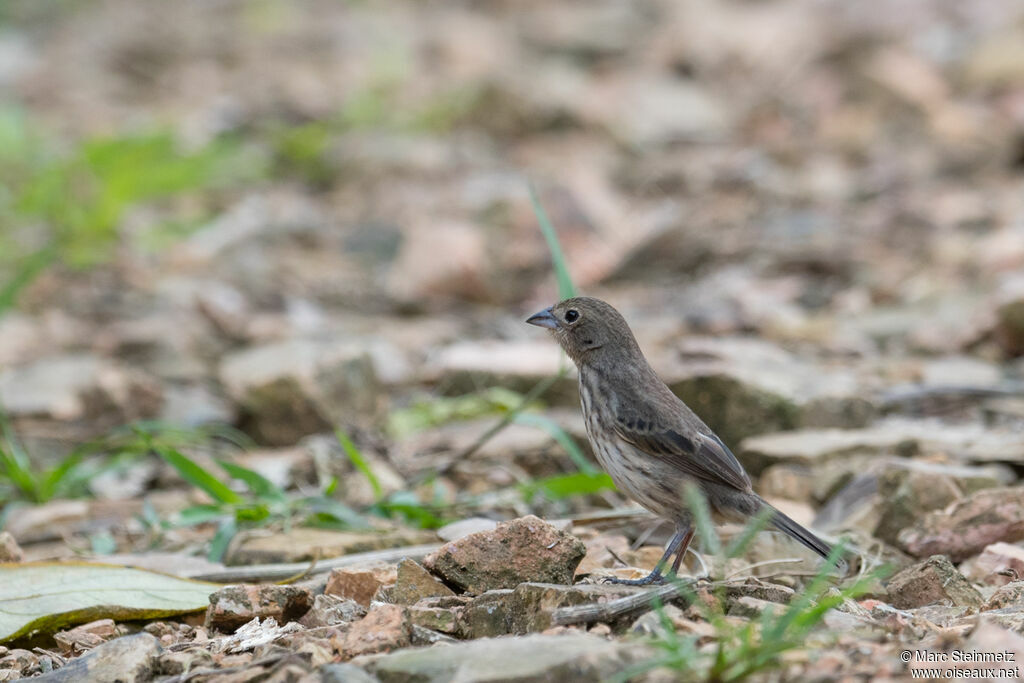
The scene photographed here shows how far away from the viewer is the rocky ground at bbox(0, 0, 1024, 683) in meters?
3.21

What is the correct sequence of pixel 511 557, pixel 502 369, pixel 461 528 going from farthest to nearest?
pixel 502 369, pixel 461 528, pixel 511 557

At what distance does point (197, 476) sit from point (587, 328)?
1.42 meters

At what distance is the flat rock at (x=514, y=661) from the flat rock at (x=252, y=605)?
66 cm

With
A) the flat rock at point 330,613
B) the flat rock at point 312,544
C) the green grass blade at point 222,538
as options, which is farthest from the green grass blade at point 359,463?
the flat rock at point 330,613

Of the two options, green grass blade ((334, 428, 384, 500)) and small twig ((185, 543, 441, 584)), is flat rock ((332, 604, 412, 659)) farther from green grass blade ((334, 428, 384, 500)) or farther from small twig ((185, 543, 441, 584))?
green grass blade ((334, 428, 384, 500))

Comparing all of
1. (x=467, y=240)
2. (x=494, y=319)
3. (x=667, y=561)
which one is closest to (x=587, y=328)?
(x=667, y=561)

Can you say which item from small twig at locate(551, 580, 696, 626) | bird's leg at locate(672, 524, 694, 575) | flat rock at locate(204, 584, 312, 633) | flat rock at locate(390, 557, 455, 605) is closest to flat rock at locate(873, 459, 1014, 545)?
bird's leg at locate(672, 524, 694, 575)

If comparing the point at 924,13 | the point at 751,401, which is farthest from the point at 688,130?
the point at 751,401

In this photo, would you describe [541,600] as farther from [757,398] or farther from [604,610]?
[757,398]

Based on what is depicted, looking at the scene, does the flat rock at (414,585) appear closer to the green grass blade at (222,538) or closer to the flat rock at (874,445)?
the green grass blade at (222,538)

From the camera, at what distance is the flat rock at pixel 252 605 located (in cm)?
328

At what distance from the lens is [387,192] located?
10680mm

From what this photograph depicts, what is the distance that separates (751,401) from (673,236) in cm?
353

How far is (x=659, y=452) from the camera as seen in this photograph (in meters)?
3.82
